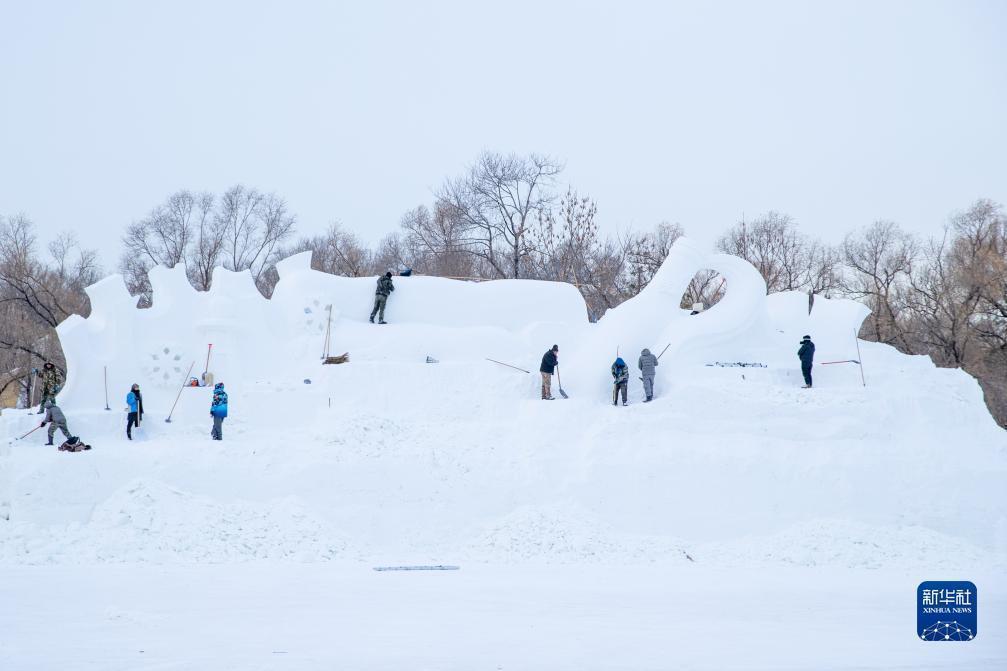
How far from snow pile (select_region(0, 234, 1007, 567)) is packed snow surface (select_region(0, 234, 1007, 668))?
0.17 ft

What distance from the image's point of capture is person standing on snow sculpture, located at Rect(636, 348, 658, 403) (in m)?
18.9

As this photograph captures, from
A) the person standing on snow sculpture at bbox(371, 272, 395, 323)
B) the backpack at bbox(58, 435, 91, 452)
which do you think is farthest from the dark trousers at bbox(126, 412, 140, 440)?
the person standing on snow sculpture at bbox(371, 272, 395, 323)

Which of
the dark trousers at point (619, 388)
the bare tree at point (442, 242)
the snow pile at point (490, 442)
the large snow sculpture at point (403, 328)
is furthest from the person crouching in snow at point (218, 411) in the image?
the bare tree at point (442, 242)

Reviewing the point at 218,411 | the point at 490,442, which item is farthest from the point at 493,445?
the point at 218,411

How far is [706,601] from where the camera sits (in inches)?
394

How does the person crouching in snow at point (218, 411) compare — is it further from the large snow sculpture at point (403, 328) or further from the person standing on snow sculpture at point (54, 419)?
the person standing on snow sculpture at point (54, 419)

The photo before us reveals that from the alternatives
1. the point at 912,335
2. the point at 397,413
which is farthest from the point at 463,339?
the point at 912,335

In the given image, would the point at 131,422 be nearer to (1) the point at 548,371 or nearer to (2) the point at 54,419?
(2) the point at 54,419

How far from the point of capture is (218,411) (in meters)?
16.4

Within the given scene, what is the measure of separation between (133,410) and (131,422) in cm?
26

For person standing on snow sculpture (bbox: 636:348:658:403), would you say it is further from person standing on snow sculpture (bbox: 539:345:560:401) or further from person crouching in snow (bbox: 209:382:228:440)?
person crouching in snow (bbox: 209:382:228:440)

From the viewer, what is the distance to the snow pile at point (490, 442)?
1385 cm

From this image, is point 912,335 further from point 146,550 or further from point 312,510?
point 146,550

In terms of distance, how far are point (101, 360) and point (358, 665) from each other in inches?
565
